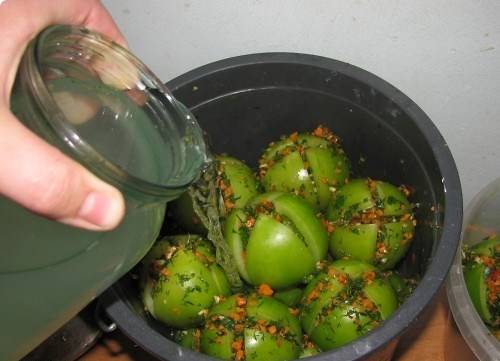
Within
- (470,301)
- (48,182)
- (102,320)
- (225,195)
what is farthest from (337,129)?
(48,182)

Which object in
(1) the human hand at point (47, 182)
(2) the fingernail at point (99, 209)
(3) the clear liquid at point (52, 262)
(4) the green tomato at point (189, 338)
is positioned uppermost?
(1) the human hand at point (47, 182)

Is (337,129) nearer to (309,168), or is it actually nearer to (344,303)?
(309,168)

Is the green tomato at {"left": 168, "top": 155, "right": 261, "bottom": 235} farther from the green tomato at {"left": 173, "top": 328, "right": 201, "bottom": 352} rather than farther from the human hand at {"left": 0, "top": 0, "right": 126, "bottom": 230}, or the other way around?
the human hand at {"left": 0, "top": 0, "right": 126, "bottom": 230}

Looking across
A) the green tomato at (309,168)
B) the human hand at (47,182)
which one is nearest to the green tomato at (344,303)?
the green tomato at (309,168)

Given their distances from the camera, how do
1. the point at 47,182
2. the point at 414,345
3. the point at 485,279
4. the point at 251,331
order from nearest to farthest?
1. the point at 47,182
2. the point at 251,331
3. the point at 485,279
4. the point at 414,345

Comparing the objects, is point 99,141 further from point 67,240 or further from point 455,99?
point 455,99

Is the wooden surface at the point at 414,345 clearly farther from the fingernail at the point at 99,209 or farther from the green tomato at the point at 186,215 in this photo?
the fingernail at the point at 99,209
